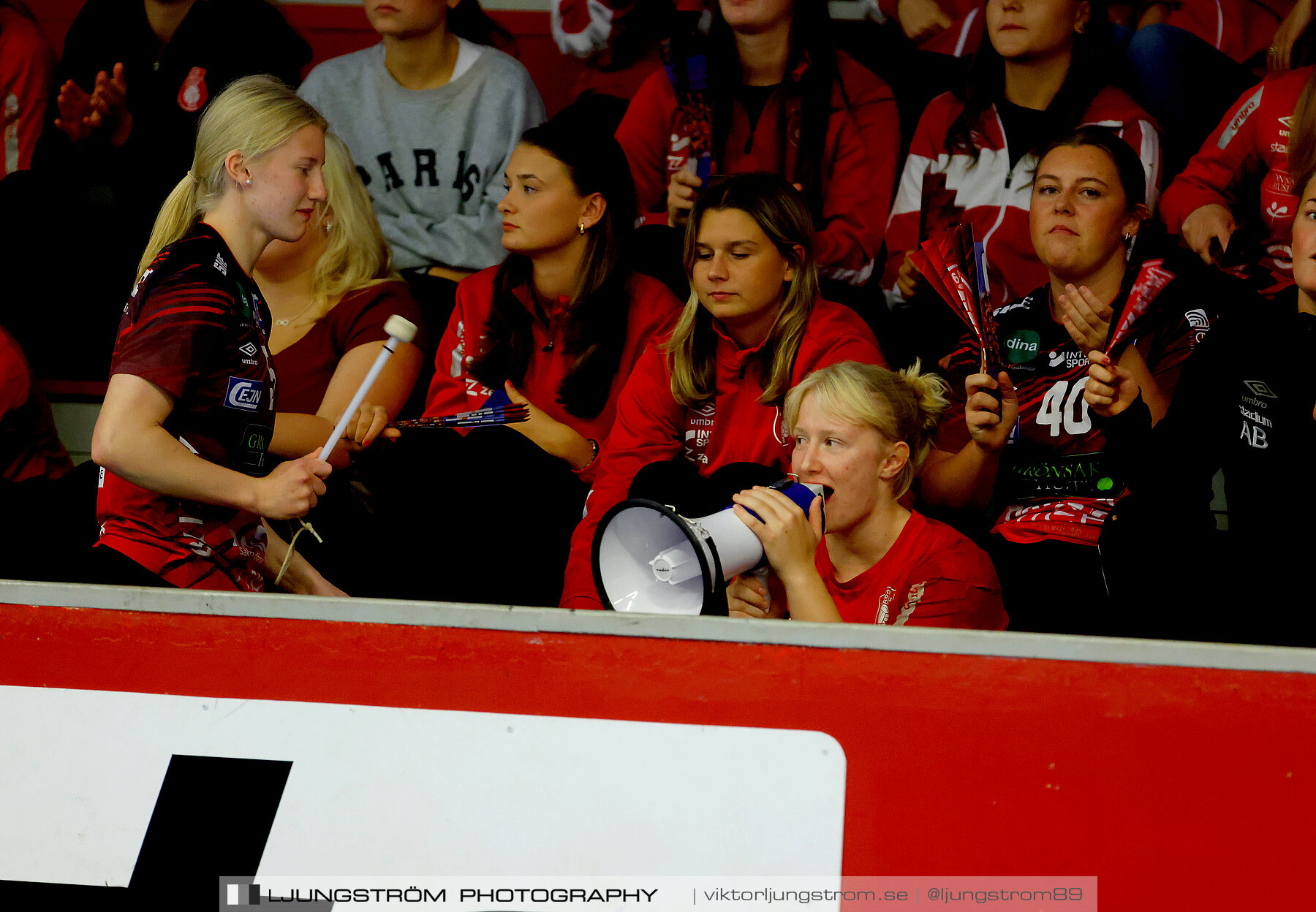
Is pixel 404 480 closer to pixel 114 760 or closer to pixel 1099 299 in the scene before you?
pixel 114 760

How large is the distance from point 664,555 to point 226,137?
3.57 ft

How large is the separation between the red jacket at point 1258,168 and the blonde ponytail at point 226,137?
2.11m

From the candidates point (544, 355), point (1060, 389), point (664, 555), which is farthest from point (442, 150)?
point (664, 555)

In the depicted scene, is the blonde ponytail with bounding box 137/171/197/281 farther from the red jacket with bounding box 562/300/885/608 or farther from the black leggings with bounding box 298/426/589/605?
the red jacket with bounding box 562/300/885/608

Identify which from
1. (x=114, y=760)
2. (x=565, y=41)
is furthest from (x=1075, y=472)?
(x=565, y=41)

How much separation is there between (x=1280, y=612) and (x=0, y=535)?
271 cm

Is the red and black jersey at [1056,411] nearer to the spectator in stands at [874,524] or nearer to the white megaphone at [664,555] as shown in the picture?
the spectator in stands at [874,524]

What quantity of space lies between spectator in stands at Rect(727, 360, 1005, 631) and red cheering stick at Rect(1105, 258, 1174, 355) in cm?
39

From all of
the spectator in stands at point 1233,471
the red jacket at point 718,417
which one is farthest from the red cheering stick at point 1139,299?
the red jacket at point 718,417

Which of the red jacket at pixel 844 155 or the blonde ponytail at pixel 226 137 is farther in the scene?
the red jacket at pixel 844 155

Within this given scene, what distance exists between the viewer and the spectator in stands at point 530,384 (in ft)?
8.64

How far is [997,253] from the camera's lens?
3.07 m

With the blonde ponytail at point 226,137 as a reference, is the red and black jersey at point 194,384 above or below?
below

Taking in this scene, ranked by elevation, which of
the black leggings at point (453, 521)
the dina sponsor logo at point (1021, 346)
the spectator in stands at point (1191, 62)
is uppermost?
the spectator in stands at point (1191, 62)
